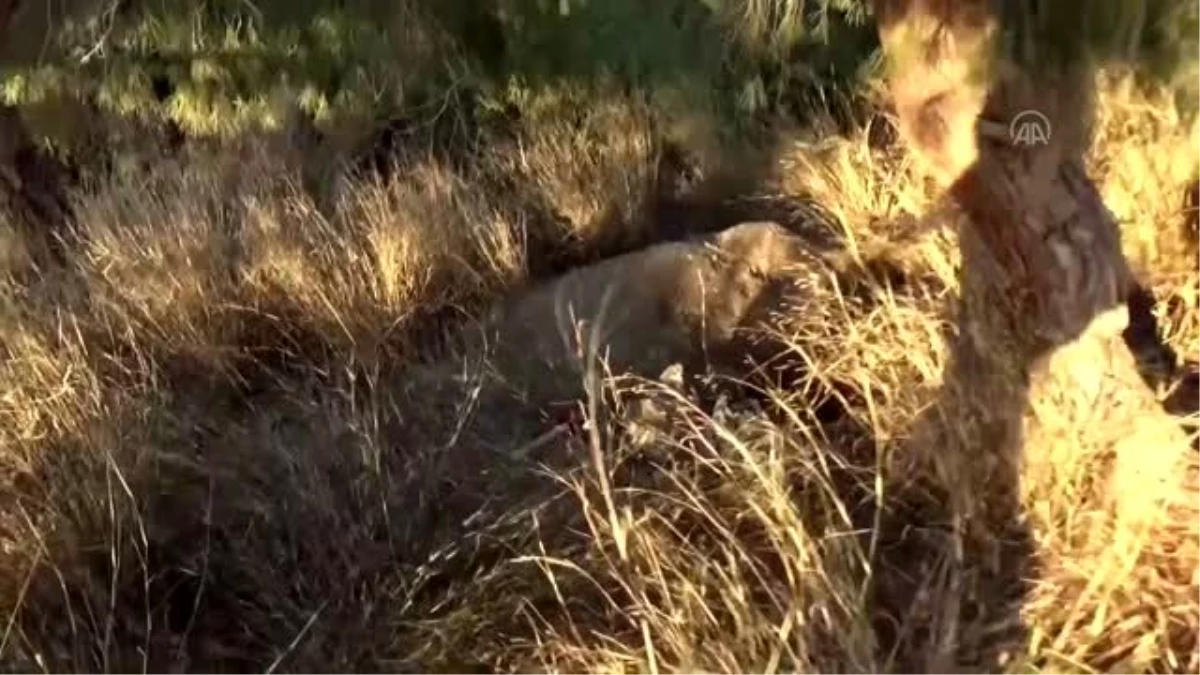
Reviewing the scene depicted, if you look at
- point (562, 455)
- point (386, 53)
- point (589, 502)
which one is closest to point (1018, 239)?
point (589, 502)

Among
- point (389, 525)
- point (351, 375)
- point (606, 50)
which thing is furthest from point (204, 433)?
point (606, 50)

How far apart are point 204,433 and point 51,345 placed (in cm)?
97

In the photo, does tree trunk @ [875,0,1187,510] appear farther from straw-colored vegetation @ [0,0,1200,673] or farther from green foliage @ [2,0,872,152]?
green foliage @ [2,0,872,152]

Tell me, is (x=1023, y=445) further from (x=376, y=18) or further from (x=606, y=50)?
(x=376, y=18)

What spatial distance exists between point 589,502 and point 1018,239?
4.16ft

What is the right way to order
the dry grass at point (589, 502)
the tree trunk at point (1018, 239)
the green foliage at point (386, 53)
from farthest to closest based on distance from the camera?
the green foliage at point (386, 53) < the tree trunk at point (1018, 239) < the dry grass at point (589, 502)

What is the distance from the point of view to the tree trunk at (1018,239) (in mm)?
4480

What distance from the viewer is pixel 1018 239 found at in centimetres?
483

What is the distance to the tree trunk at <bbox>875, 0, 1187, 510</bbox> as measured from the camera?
448 cm

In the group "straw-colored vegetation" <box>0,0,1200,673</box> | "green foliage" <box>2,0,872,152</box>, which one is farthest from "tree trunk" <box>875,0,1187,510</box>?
"green foliage" <box>2,0,872,152</box>

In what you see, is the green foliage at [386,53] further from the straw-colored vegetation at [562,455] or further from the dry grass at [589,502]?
the dry grass at [589,502]

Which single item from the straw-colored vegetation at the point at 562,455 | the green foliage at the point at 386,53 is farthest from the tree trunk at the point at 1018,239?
the green foliage at the point at 386,53

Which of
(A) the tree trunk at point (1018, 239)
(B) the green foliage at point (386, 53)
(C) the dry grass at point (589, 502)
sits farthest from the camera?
(B) the green foliage at point (386, 53)

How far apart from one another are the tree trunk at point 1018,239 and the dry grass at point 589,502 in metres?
0.11
